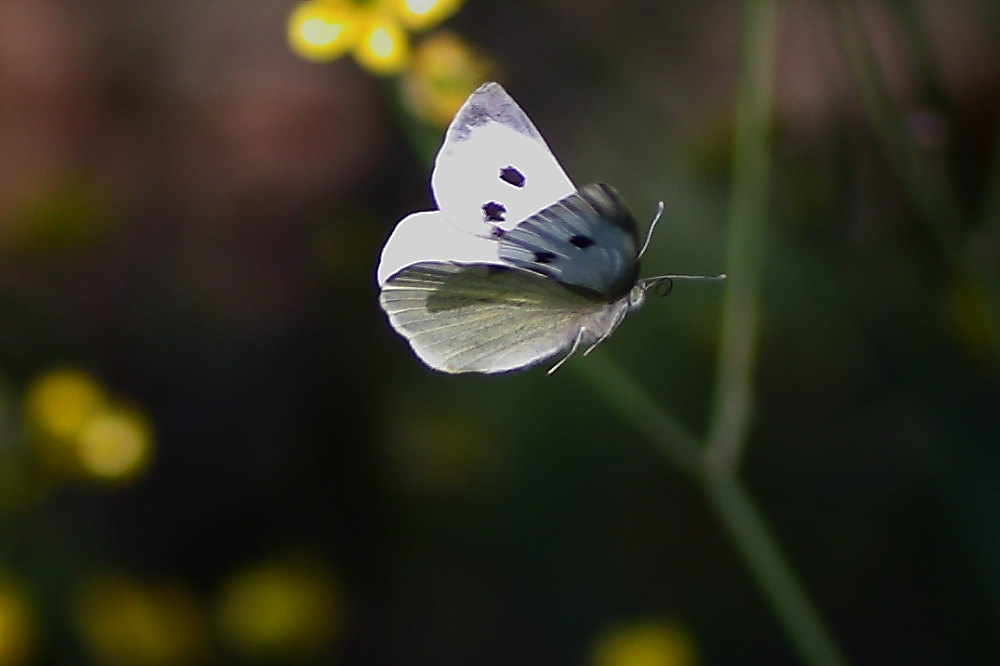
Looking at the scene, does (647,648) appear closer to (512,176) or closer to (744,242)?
(744,242)

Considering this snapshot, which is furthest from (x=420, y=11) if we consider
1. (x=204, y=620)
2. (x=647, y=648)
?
(x=204, y=620)

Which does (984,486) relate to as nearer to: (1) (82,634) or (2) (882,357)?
(2) (882,357)

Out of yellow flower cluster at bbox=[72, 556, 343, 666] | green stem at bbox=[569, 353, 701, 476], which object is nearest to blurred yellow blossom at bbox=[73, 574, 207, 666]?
yellow flower cluster at bbox=[72, 556, 343, 666]

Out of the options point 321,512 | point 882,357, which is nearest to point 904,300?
point 882,357

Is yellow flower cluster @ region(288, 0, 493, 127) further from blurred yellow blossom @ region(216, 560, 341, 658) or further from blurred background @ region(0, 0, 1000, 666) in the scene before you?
blurred yellow blossom @ region(216, 560, 341, 658)

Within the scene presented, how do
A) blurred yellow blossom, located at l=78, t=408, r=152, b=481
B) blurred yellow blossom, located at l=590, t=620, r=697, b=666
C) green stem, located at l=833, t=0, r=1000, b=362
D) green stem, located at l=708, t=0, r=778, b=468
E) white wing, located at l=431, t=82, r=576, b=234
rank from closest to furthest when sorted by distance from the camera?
1. white wing, located at l=431, t=82, r=576, b=234
2. green stem, located at l=708, t=0, r=778, b=468
3. green stem, located at l=833, t=0, r=1000, b=362
4. blurred yellow blossom, located at l=78, t=408, r=152, b=481
5. blurred yellow blossom, located at l=590, t=620, r=697, b=666

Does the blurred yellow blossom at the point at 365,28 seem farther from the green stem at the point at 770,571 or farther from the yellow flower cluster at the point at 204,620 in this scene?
the yellow flower cluster at the point at 204,620

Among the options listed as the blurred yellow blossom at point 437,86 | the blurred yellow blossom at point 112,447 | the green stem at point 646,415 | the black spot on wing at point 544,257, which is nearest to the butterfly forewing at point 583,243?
the black spot on wing at point 544,257
